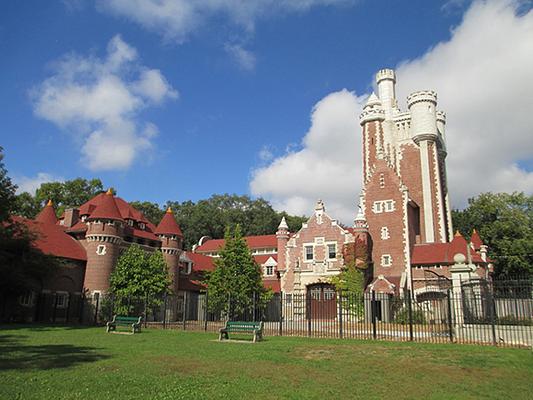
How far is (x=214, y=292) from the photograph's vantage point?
3684 cm

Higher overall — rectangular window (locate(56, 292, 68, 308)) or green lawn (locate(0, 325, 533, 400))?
rectangular window (locate(56, 292, 68, 308))

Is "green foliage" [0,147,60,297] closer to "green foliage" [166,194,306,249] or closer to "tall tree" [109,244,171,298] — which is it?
"tall tree" [109,244,171,298]

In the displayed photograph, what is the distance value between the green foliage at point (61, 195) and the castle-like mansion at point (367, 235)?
44.8 feet

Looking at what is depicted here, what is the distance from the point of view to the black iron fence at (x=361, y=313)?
20.2 meters

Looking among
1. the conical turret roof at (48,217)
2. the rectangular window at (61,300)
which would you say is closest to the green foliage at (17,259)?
the rectangular window at (61,300)

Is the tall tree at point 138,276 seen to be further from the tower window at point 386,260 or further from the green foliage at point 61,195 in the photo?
the green foliage at point 61,195

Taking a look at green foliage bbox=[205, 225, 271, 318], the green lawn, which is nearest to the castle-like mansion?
green foliage bbox=[205, 225, 271, 318]

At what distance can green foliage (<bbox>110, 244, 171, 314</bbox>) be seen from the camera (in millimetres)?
34156

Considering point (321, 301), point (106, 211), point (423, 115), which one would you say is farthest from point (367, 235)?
point (106, 211)

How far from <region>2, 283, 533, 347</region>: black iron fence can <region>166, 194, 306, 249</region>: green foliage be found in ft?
116

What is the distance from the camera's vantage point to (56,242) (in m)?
36.4

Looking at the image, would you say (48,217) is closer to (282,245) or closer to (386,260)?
(282,245)

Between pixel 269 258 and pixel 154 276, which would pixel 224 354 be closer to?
pixel 154 276

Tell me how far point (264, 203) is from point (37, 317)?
180 feet
